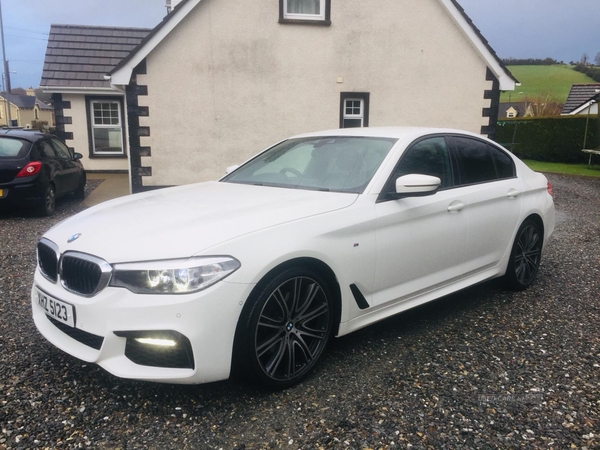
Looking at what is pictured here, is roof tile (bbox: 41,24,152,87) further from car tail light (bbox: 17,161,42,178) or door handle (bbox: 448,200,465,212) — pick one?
door handle (bbox: 448,200,465,212)

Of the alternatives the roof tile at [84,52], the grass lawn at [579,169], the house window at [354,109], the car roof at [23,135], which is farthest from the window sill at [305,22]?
the grass lawn at [579,169]

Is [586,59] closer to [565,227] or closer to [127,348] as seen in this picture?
[565,227]

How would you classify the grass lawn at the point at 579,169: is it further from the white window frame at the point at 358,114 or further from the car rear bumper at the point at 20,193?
the car rear bumper at the point at 20,193

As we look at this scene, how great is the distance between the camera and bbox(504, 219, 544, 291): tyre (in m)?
5.16

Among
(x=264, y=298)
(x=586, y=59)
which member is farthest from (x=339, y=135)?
(x=586, y=59)

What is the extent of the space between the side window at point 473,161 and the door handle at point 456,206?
0.24 metres

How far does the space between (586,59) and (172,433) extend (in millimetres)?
107169

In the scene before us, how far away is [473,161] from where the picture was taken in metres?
4.82

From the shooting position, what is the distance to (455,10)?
12414 millimetres

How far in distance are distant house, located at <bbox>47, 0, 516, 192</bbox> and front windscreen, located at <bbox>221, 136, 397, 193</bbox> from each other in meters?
7.53

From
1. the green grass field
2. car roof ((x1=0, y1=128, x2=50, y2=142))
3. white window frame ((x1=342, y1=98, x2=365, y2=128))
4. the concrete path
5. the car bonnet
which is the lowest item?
the concrete path

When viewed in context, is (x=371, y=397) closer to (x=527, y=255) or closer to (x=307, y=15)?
(x=527, y=255)

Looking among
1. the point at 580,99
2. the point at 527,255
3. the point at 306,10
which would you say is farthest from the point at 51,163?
the point at 580,99

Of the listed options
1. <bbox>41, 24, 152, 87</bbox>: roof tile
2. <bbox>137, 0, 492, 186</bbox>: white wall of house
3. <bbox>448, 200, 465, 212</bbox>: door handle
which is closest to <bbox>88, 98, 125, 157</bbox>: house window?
<bbox>41, 24, 152, 87</bbox>: roof tile
